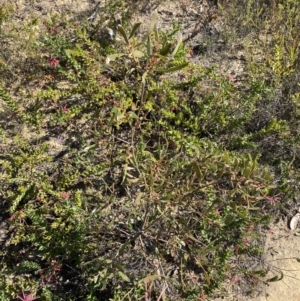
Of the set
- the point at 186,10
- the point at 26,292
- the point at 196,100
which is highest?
the point at 186,10

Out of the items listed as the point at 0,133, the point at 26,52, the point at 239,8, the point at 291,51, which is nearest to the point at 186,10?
the point at 239,8

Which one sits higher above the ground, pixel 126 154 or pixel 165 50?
pixel 165 50

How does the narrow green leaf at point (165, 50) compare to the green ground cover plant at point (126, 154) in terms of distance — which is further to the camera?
the green ground cover plant at point (126, 154)

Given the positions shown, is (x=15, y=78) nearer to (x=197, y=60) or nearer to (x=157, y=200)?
(x=197, y=60)

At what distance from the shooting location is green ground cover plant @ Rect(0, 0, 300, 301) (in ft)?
8.68

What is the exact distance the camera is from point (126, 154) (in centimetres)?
235

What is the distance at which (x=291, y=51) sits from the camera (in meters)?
3.46

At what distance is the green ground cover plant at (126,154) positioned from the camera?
265 cm

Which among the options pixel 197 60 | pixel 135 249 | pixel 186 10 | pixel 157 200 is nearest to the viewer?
pixel 157 200

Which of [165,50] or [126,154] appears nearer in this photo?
[165,50]

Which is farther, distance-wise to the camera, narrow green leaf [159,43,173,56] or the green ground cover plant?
the green ground cover plant

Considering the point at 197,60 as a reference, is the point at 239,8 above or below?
above

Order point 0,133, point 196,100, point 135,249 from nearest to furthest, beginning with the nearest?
point 135,249
point 0,133
point 196,100

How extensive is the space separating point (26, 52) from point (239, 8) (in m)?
1.89
